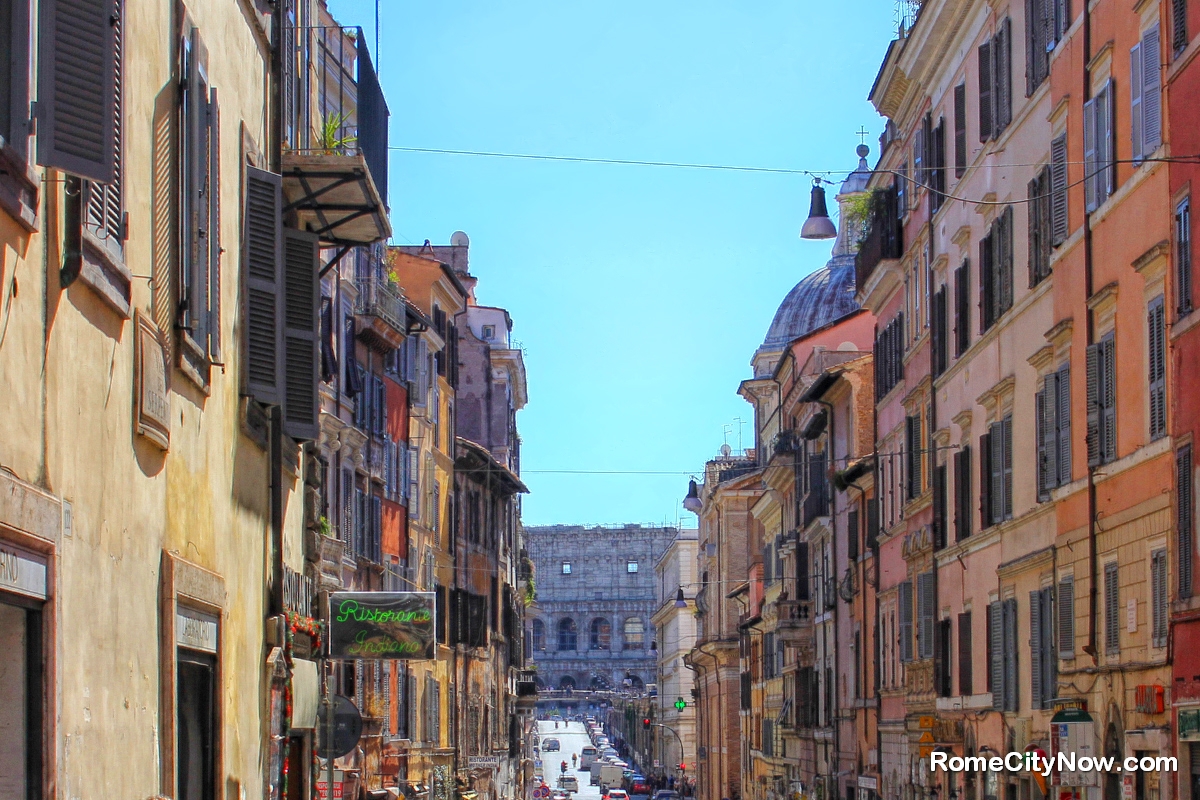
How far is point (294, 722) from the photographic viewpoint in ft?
50.0

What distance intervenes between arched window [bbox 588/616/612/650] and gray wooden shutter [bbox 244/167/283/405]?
167934 mm

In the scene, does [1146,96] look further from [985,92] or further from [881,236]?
[881,236]

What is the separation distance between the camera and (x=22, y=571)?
7078 millimetres

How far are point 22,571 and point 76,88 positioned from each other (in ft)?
6.16

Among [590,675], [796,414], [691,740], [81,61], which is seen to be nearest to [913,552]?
[796,414]

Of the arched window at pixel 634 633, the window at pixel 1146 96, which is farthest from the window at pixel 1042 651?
the arched window at pixel 634 633

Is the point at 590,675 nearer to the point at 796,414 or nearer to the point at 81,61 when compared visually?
the point at 796,414

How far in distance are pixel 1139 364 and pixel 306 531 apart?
8782 millimetres

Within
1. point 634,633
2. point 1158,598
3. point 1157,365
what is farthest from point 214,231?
point 634,633

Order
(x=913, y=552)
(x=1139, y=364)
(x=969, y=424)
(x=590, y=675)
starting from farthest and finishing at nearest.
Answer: (x=590, y=675) → (x=913, y=552) → (x=969, y=424) → (x=1139, y=364)

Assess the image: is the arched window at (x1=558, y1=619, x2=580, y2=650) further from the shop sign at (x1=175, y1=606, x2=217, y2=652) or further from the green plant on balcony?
the shop sign at (x1=175, y1=606, x2=217, y2=652)

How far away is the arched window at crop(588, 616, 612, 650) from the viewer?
18062 centimetres

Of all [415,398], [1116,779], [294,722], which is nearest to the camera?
[294,722]

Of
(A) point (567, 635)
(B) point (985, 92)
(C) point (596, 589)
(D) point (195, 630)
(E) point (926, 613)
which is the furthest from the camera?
Result: (A) point (567, 635)
